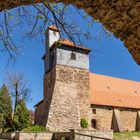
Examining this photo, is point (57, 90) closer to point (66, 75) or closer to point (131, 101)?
point (66, 75)

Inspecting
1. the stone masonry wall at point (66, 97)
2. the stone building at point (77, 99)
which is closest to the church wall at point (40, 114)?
the stone building at point (77, 99)

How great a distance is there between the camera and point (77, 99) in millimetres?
33781

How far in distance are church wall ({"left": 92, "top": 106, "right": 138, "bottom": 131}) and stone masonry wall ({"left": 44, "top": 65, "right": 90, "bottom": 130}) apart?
1827 millimetres

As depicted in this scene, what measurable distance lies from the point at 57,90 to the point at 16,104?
19.2ft

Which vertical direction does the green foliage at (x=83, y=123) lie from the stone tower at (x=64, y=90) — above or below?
below

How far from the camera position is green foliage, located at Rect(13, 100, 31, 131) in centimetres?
3109

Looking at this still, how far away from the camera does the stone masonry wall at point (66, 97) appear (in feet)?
103

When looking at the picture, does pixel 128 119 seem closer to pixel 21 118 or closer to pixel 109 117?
pixel 109 117

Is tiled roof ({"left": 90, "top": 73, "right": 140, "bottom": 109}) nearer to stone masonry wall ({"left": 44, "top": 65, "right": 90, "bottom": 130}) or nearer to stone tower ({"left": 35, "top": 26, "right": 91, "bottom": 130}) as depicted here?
stone masonry wall ({"left": 44, "top": 65, "right": 90, "bottom": 130})

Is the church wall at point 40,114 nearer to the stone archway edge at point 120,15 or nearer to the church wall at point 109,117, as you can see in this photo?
the church wall at point 109,117

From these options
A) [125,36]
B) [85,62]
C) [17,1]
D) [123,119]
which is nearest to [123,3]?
[125,36]

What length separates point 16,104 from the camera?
3547 centimetres

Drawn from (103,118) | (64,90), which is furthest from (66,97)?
(103,118)

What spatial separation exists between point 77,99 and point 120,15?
30.2m
